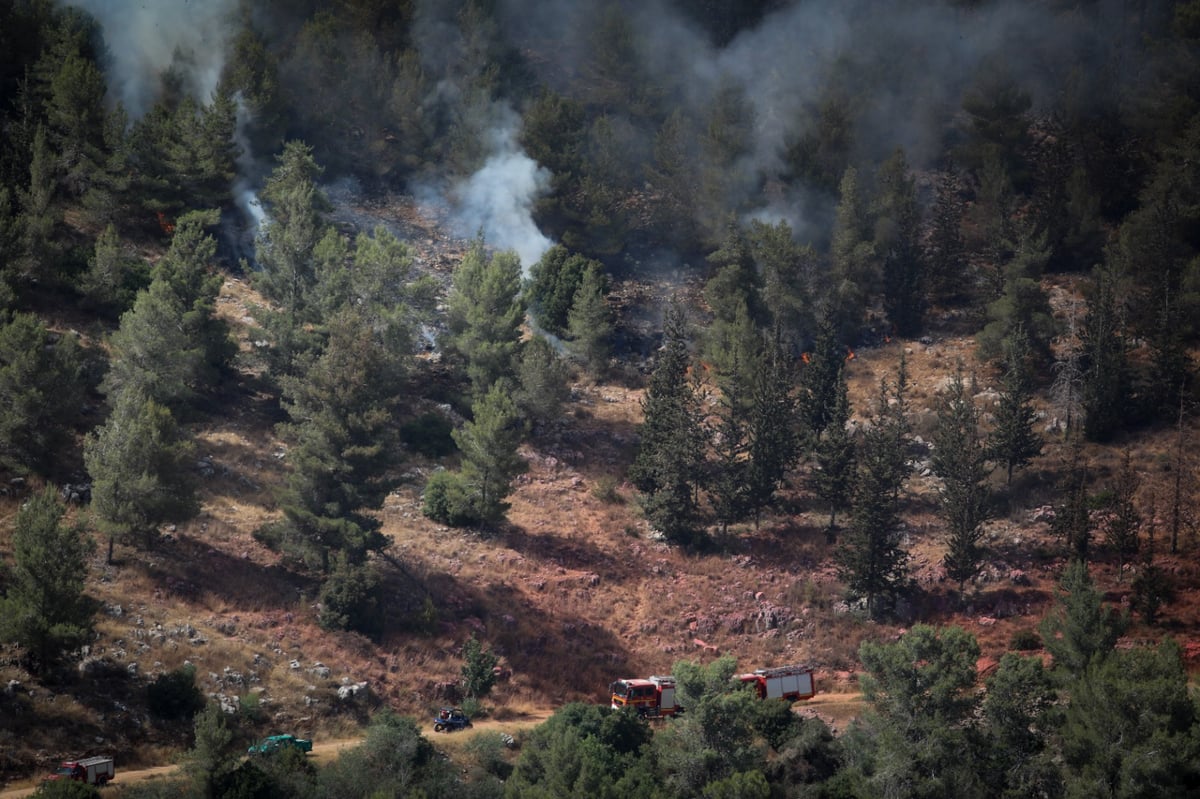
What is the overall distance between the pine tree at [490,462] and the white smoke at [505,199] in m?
24.3

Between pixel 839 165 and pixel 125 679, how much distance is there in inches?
2495

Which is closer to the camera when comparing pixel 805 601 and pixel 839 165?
pixel 805 601

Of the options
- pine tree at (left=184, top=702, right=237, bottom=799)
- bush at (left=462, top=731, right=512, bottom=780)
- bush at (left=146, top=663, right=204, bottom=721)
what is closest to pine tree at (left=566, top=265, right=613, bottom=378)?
bush at (left=462, top=731, right=512, bottom=780)

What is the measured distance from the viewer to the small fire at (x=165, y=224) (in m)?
82.1

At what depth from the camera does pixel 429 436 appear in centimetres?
7338

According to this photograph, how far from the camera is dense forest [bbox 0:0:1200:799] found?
49906 millimetres

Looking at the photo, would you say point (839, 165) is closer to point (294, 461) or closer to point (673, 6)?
point (673, 6)

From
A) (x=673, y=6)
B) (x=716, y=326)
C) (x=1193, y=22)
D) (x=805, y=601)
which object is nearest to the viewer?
(x=805, y=601)

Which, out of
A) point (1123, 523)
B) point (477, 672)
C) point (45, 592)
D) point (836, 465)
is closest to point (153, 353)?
point (45, 592)

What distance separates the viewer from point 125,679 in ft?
162

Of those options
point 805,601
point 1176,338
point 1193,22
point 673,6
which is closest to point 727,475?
point 805,601

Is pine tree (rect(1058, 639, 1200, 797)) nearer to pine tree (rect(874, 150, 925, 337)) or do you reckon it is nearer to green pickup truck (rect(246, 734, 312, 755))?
green pickup truck (rect(246, 734, 312, 755))

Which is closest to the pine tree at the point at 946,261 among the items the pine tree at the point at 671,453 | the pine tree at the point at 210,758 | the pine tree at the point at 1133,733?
the pine tree at the point at 671,453

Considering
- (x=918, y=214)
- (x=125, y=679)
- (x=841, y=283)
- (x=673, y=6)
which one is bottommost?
(x=125, y=679)
